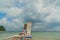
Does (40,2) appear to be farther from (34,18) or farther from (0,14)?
(0,14)

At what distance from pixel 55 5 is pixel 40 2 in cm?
21

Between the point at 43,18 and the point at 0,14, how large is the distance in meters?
0.58

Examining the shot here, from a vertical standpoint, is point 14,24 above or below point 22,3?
below

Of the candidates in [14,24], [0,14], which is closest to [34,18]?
[14,24]

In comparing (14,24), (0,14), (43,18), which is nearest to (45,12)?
(43,18)

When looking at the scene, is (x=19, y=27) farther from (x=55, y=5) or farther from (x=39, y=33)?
(x=55, y=5)

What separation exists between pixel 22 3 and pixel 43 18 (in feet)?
1.16

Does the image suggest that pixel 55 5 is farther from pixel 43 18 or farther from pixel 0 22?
pixel 0 22

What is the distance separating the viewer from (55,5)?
7.77 ft

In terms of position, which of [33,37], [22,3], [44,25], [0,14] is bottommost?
[33,37]

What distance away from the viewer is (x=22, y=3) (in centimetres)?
237

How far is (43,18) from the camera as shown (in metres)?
2.36

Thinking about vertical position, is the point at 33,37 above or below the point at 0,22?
below

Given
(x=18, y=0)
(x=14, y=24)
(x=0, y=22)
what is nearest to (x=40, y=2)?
(x=18, y=0)
